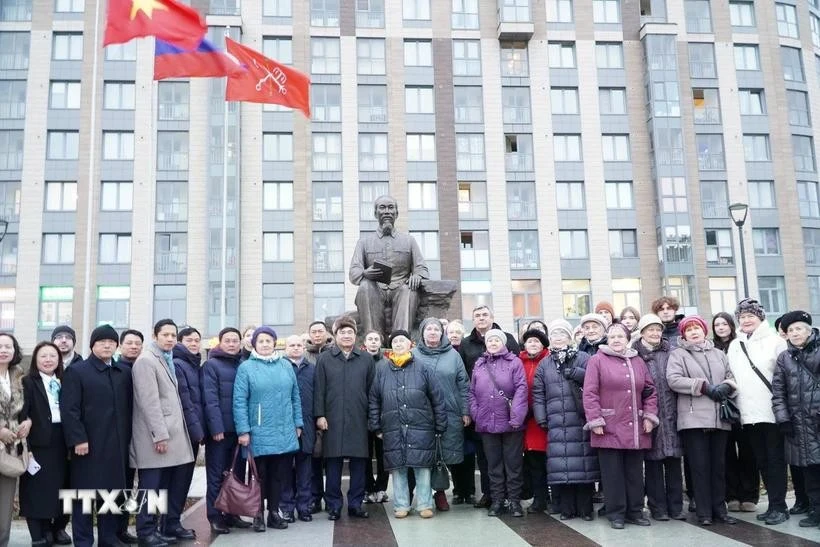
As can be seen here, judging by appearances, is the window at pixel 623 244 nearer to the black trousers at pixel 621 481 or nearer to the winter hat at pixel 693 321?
the winter hat at pixel 693 321

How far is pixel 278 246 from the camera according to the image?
39.3m

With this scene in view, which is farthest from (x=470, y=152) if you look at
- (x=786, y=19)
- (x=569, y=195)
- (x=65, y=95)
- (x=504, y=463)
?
(x=504, y=463)

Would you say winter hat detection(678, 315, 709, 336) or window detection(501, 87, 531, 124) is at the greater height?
window detection(501, 87, 531, 124)

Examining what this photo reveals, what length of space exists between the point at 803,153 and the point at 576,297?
16.8 meters

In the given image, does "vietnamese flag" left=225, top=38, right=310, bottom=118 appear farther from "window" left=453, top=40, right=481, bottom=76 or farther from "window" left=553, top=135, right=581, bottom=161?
"window" left=553, top=135, right=581, bottom=161

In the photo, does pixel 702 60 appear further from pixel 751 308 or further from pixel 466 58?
pixel 751 308

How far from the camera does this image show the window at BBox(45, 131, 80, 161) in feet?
128

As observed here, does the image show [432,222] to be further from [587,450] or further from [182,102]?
[587,450]

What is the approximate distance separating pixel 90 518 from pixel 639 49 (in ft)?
139

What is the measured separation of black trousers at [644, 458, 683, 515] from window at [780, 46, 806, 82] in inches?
1687

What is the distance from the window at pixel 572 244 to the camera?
133ft

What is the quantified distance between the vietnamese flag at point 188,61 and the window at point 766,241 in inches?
1373

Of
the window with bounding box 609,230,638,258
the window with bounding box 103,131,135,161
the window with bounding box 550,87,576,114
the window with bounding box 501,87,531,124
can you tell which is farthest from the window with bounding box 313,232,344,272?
the window with bounding box 609,230,638,258

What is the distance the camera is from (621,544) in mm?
6598
